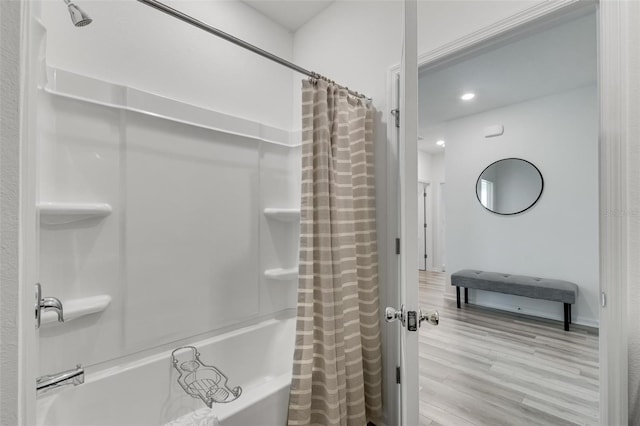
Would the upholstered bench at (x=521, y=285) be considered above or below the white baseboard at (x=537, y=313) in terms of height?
above

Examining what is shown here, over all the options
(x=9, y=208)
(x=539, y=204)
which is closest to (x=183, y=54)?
A: (x=9, y=208)

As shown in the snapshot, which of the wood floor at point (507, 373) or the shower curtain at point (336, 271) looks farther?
the wood floor at point (507, 373)

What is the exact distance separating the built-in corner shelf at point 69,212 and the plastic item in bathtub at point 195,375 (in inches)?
35.5

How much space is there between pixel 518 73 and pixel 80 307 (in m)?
4.14

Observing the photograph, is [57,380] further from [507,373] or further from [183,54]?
[507,373]

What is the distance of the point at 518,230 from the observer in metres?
3.82

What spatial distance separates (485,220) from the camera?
4.12m

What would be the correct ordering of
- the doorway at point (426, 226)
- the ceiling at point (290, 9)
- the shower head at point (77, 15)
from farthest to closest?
the doorway at point (426, 226) < the ceiling at point (290, 9) < the shower head at point (77, 15)

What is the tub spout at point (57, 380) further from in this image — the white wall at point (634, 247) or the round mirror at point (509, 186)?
the round mirror at point (509, 186)

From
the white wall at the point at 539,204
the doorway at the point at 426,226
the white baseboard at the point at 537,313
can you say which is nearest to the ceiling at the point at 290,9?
the white wall at the point at 539,204

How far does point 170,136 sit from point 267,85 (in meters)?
0.95

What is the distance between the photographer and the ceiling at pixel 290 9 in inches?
84.0

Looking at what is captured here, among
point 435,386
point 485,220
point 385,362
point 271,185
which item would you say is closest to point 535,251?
point 485,220

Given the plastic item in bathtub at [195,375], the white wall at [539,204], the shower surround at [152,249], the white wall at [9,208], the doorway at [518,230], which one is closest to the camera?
the white wall at [9,208]
